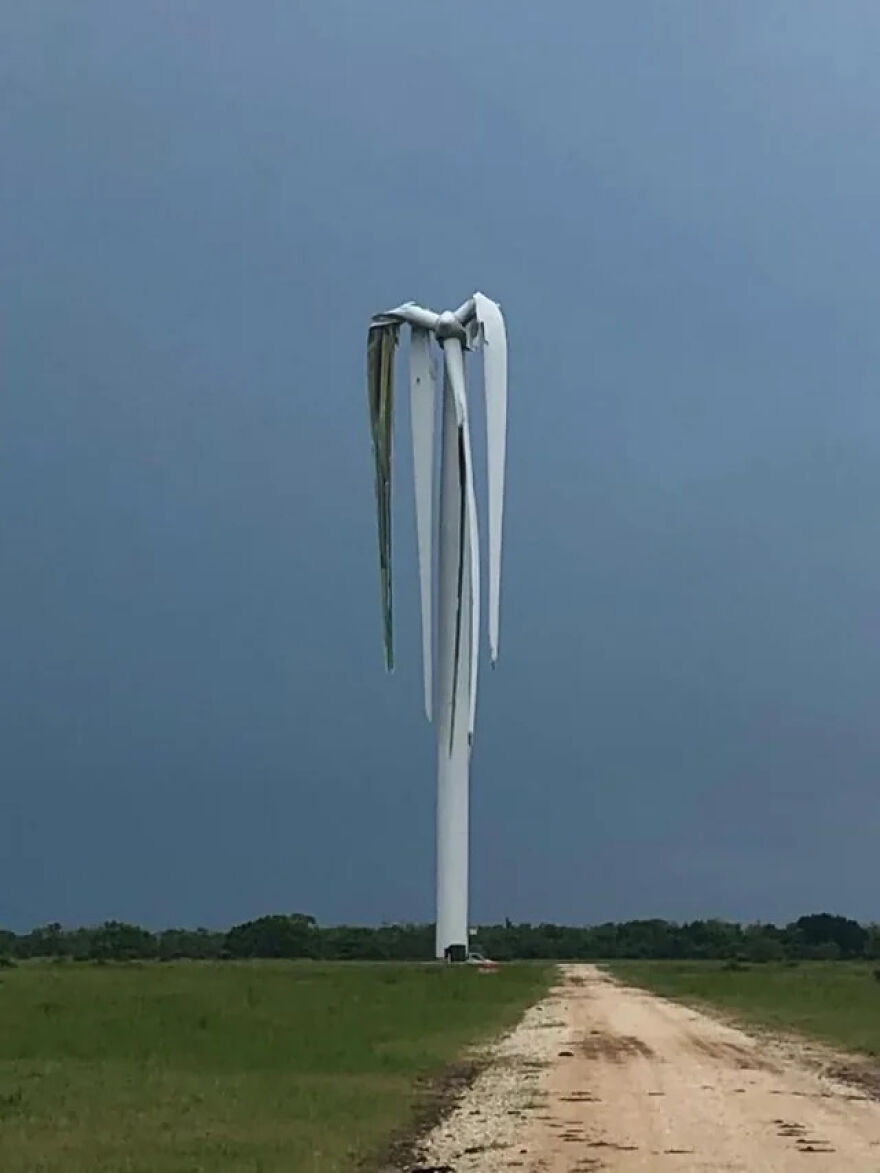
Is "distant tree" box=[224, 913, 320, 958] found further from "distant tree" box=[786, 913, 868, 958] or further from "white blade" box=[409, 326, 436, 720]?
"white blade" box=[409, 326, 436, 720]

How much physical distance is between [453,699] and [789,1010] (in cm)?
2489

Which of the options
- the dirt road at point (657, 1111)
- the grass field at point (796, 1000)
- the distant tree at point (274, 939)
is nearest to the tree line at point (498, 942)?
the distant tree at point (274, 939)

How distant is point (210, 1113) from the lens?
24.5m

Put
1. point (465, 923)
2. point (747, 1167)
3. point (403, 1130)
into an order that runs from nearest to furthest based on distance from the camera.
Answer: point (747, 1167) < point (403, 1130) < point (465, 923)

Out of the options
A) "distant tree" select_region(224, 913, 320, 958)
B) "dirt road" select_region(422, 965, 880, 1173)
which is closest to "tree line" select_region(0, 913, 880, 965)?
"distant tree" select_region(224, 913, 320, 958)

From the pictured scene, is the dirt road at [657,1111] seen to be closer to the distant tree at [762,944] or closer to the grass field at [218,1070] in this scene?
the grass field at [218,1070]

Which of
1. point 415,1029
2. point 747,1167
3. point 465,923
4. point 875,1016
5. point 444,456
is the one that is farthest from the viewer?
point 465,923

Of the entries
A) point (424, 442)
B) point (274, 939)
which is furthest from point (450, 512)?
point (274, 939)

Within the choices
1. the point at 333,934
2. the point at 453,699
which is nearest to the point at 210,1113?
the point at 453,699

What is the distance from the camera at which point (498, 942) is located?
7224 inches

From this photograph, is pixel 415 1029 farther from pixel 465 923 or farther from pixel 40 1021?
pixel 465 923

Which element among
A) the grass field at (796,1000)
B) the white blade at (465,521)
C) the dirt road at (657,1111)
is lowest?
the dirt road at (657,1111)

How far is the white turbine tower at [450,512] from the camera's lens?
73.4 metres

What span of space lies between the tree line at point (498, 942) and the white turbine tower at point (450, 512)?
5613cm
